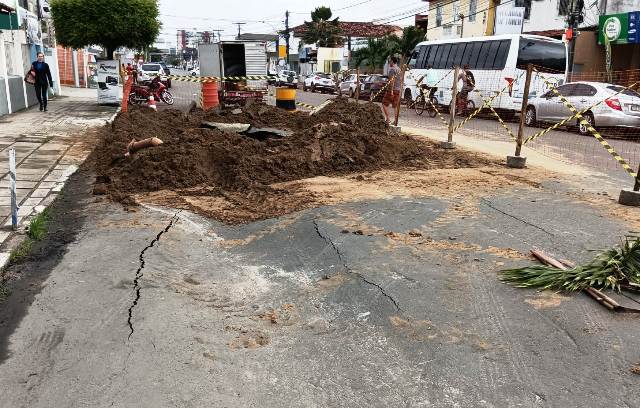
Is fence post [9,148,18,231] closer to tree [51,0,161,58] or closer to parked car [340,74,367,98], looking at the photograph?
tree [51,0,161,58]

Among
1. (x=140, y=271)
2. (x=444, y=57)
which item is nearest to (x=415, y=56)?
(x=444, y=57)

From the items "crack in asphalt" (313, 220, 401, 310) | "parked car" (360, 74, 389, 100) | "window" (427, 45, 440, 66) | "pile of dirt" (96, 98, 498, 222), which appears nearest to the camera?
"crack in asphalt" (313, 220, 401, 310)

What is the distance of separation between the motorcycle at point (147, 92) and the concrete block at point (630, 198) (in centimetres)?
1649

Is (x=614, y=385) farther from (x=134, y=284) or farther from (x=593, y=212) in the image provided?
(x=593, y=212)

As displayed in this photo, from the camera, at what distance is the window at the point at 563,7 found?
2897cm

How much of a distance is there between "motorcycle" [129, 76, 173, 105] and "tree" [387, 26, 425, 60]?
27638 mm

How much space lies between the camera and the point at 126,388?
326cm

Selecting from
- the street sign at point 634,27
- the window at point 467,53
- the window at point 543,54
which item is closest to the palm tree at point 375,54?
the window at point 467,53

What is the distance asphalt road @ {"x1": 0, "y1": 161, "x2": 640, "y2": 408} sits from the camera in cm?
327

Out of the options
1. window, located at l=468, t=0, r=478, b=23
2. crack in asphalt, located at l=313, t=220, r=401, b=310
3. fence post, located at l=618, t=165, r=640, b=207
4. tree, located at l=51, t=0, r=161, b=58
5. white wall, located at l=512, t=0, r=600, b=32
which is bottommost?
crack in asphalt, located at l=313, t=220, r=401, b=310

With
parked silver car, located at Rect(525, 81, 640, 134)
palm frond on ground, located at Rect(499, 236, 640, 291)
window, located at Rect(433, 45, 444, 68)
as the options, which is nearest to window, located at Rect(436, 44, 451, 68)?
window, located at Rect(433, 45, 444, 68)

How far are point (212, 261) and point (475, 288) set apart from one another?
2.49 meters

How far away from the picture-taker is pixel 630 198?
7.38 metres

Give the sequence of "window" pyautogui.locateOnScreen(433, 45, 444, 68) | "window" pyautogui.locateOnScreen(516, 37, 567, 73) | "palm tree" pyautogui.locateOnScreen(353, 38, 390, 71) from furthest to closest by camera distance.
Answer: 1. "palm tree" pyautogui.locateOnScreen(353, 38, 390, 71)
2. "window" pyautogui.locateOnScreen(433, 45, 444, 68)
3. "window" pyautogui.locateOnScreen(516, 37, 567, 73)
